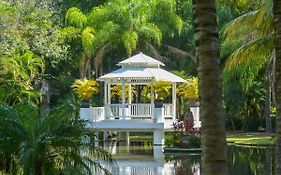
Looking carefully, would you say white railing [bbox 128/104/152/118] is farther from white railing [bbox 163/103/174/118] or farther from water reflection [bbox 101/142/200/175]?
water reflection [bbox 101/142/200/175]

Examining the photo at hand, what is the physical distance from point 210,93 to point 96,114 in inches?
867

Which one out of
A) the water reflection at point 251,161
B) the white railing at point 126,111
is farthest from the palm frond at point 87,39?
the water reflection at point 251,161

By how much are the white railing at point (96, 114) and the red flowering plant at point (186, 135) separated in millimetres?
3284

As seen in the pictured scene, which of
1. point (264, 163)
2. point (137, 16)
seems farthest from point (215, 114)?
point (137, 16)

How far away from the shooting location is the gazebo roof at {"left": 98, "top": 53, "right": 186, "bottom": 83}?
27906mm

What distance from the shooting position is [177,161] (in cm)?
2167

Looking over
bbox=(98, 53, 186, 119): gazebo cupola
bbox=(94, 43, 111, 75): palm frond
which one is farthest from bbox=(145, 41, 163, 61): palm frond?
bbox=(98, 53, 186, 119): gazebo cupola

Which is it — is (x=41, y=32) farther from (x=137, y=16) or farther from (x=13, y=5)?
(x=137, y=16)

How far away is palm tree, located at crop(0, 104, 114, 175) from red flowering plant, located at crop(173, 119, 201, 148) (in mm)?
13808

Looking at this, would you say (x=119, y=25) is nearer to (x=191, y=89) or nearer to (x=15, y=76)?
(x=191, y=89)

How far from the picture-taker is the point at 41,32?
84.6ft

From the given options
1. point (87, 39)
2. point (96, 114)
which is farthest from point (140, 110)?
point (87, 39)

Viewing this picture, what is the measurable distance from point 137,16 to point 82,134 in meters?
24.9

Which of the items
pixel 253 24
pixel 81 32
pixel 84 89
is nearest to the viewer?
pixel 253 24
